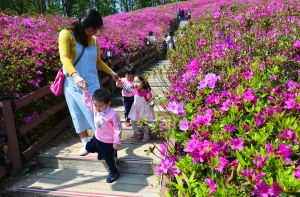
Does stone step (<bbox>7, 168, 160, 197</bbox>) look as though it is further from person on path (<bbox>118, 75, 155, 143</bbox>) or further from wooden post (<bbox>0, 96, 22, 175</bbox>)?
person on path (<bbox>118, 75, 155, 143</bbox>)

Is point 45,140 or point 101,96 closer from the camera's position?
point 101,96

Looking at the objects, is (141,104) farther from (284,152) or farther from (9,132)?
(284,152)

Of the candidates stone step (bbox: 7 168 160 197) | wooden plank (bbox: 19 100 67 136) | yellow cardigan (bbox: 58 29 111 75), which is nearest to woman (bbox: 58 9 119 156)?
yellow cardigan (bbox: 58 29 111 75)

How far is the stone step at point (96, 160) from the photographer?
346 centimetres

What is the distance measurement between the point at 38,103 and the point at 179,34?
2.73 metres

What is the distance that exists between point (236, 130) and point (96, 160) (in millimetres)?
2057

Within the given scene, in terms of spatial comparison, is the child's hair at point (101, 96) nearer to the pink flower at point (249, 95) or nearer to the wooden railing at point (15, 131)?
the wooden railing at point (15, 131)

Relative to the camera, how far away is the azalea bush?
5.00ft

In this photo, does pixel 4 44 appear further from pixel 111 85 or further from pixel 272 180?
pixel 272 180

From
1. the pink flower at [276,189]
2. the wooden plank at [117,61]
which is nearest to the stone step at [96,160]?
the pink flower at [276,189]

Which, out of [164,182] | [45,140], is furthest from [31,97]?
[164,182]

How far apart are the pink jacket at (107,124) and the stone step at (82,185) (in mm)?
554

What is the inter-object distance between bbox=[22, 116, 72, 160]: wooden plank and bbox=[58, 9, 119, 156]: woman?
2.52 feet

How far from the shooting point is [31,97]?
3662mm
